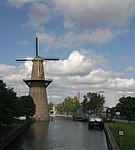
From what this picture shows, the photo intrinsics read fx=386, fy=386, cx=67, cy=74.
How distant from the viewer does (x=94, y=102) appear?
151 meters

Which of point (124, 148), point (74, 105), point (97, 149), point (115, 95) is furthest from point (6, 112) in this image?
point (74, 105)

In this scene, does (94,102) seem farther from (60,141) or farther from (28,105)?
(60,141)

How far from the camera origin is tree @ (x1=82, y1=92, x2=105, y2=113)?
149500mm

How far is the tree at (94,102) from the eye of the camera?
14950cm

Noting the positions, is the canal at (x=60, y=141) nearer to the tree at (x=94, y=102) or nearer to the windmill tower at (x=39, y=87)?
the windmill tower at (x=39, y=87)

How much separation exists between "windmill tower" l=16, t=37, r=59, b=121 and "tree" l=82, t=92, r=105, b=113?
101 ft

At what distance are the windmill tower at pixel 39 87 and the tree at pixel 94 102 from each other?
30.7 meters

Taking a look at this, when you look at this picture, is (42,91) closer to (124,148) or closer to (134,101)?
(134,101)

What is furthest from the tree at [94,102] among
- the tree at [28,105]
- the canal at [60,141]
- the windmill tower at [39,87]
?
the canal at [60,141]

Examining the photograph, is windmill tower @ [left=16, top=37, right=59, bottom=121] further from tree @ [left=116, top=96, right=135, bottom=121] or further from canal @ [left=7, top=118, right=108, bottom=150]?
canal @ [left=7, top=118, right=108, bottom=150]

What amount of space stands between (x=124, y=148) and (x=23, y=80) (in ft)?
300

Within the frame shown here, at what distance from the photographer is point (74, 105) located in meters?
198

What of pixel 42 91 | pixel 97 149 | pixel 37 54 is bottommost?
pixel 97 149

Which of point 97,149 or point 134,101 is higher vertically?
point 134,101
